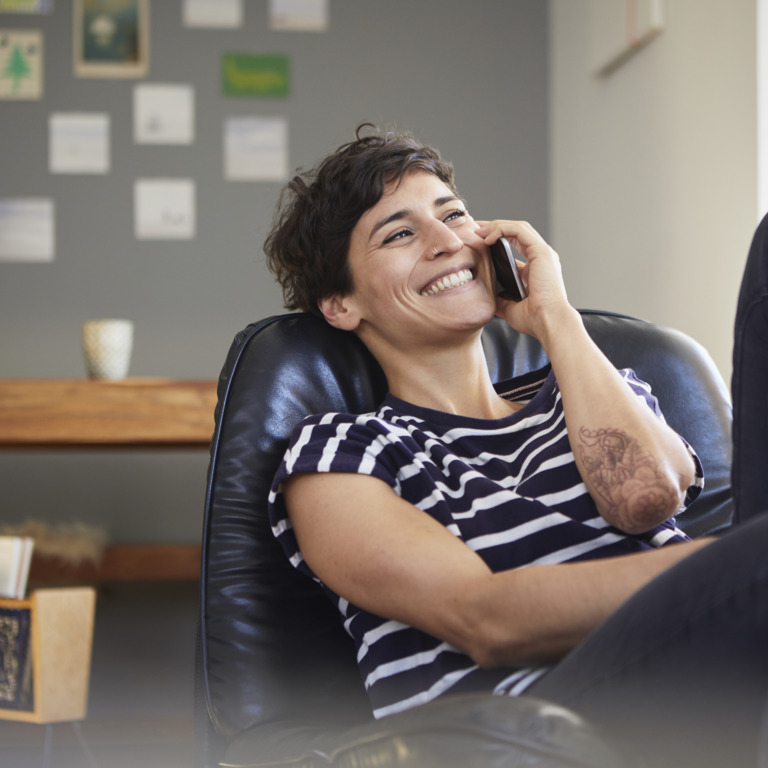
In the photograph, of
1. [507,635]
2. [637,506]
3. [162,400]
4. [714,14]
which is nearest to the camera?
[507,635]

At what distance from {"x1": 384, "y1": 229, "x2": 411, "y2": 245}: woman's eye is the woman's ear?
0.10 metres

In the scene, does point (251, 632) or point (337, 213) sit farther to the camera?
point (337, 213)

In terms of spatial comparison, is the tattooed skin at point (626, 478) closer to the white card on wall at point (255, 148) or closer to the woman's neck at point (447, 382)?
the woman's neck at point (447, 382)

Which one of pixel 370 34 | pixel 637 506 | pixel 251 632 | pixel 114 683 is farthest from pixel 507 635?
pixel 370 34

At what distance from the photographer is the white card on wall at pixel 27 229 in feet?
9.13

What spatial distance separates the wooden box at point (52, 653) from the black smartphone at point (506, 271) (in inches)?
44.7

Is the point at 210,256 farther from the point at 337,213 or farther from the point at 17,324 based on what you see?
the point at 337,213

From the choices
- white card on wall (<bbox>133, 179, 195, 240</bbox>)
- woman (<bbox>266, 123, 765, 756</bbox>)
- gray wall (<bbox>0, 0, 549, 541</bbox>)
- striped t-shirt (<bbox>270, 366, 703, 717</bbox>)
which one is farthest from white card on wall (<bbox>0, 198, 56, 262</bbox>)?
striped t-shirt (<bbox>270, 366, 703, 717</bbox>)

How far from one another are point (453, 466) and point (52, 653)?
3.92 ft

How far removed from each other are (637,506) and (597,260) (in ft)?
5.75

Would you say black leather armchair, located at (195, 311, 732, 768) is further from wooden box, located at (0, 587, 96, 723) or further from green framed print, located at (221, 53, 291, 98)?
green framed print, located at (221, 53, 291, 98)

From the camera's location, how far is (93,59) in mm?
2809

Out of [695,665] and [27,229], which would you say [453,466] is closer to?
[695,665]

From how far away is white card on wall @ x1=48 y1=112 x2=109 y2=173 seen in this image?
280 centimetres
